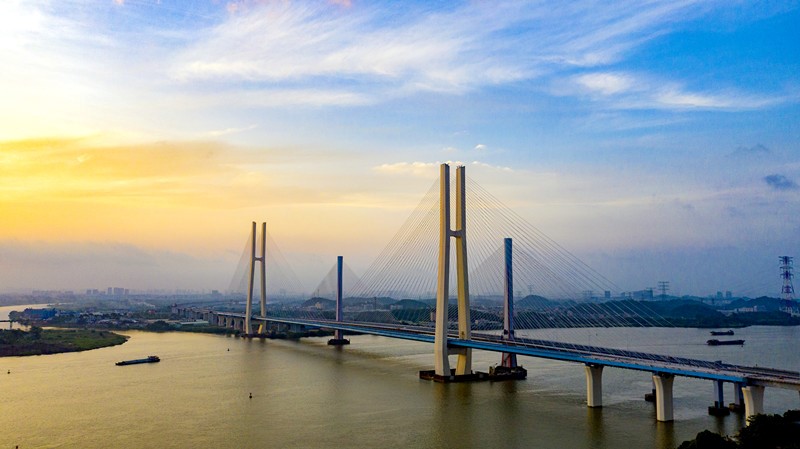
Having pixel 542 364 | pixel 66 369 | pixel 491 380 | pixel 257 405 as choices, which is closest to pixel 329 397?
pixel 257 405

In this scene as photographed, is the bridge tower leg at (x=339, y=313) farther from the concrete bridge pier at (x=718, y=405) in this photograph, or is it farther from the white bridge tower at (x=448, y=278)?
the concrete bridge pier at (x=718, y=405)

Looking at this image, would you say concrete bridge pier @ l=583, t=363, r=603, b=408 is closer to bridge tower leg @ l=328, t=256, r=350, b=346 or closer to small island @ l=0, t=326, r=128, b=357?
bridge tower leg @ l=328, t=256, r=350, b=346

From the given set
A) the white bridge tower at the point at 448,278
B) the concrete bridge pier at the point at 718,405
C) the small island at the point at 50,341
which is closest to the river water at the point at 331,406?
the concrete bridge pier at the point at 718,405

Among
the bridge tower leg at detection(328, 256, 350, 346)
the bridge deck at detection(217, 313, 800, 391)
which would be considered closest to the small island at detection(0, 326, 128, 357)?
the bridge tower leg at detection(328, 256, 350, 346)

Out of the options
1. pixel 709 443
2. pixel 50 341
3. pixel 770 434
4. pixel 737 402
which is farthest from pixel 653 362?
pixel 50 341

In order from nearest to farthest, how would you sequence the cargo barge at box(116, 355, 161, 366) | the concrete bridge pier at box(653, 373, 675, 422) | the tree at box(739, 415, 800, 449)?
the tree at box(739, 415, 800, 449) < the concrete bridge pier at box(653, 373, 675, 422) < the cargo barge at box(116, 355, 161, 366)

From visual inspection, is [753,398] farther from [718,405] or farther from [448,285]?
[448,285]

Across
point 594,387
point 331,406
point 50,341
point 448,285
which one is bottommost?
point 331,406
